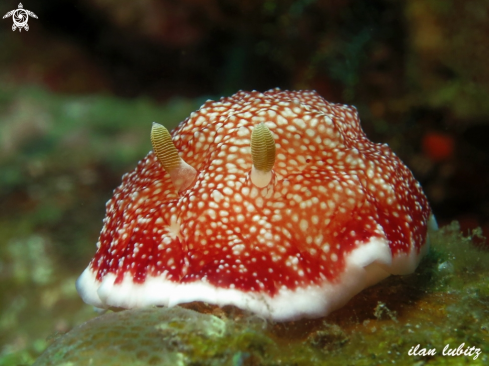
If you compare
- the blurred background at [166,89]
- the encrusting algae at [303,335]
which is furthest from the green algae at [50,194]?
the encrusting algae at [303,335]

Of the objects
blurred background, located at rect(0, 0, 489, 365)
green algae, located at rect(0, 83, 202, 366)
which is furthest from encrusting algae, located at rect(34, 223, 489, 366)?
blurred background, located at rect(0, 0, 489, 365)

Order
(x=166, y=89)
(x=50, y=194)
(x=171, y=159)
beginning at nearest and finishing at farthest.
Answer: (x=171, y=159) < (x=50, y=194) < (x=166, y=89)

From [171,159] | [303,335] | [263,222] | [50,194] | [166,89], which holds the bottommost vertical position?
[303,335]

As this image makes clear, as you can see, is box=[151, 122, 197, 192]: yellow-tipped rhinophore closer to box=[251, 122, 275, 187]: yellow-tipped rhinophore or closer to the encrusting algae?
box=[251, 122, 275, 187]: yellow-tipped rhinophore

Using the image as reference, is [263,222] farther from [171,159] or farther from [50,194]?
[50,194]

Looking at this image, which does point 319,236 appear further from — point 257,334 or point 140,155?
point 140,155

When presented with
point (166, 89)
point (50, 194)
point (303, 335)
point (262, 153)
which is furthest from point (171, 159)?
point (166, 89)

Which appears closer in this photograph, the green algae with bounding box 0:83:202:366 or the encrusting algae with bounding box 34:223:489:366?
the encrusting algae with bounding box 34:223:489:366
